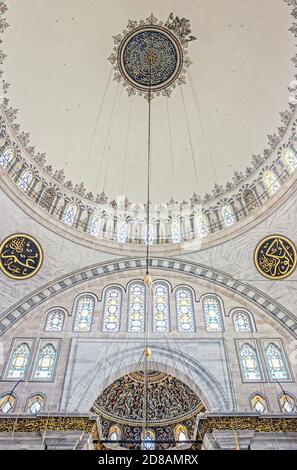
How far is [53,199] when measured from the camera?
453 inches

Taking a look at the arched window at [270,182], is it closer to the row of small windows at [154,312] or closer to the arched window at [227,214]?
the arched window at [227,214]

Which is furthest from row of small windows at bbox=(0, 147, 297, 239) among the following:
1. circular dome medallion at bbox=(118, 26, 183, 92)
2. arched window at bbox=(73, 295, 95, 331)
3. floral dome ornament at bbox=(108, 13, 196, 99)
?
circular dome medallion at bbox=(118, 26, 183, 92)

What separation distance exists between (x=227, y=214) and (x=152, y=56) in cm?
496

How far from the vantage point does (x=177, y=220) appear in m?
12.2

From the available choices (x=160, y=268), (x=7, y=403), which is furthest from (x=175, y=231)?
(x=7, y=403)

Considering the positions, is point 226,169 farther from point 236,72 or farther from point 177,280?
point 177,280

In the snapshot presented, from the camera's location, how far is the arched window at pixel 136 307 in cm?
978

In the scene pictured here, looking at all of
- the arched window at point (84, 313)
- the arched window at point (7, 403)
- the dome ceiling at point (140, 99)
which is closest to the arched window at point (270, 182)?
the dome ceiling at point (140, 99)

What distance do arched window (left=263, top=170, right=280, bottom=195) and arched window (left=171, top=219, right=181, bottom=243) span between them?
274 cm

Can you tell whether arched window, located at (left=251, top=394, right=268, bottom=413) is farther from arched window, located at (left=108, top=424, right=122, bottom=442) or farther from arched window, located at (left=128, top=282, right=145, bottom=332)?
arched window, located at (left=108, top=424, right=122, bottom=442)

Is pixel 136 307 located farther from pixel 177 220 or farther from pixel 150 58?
pixel 150 58

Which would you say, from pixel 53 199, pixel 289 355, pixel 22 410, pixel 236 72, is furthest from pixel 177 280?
pixel 236 72

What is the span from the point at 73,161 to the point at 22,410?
276 inches

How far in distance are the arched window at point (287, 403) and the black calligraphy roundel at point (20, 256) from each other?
6.49 m
